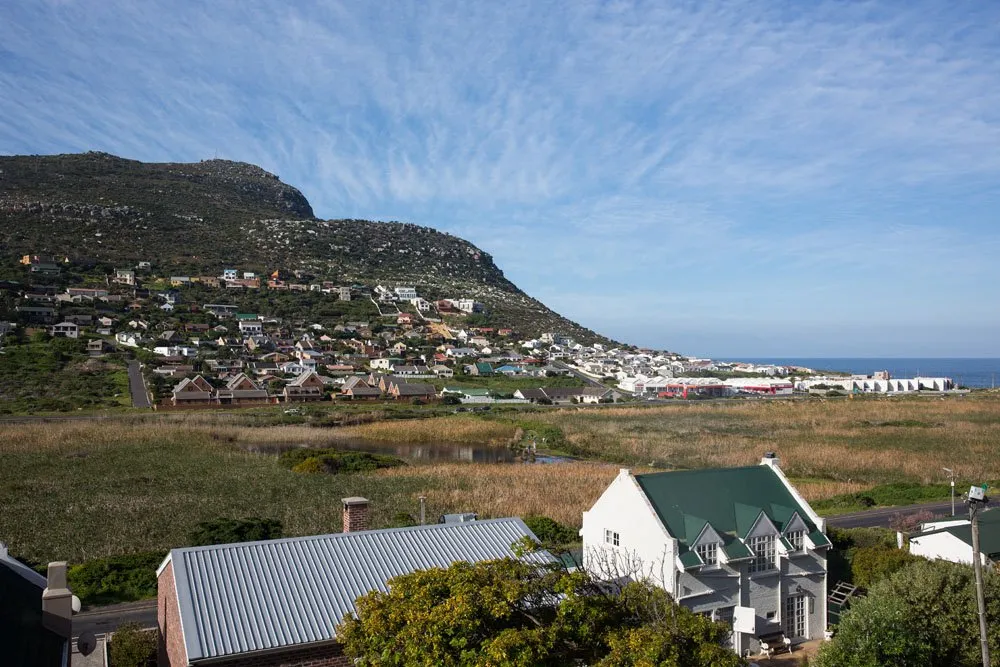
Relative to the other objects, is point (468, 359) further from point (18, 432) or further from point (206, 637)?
point (206, 637)

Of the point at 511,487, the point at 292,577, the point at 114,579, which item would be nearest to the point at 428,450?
the point at 511,487

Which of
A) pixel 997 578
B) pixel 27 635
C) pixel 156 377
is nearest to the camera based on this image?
pixel 27 635

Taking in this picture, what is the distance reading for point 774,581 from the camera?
62.0 ft

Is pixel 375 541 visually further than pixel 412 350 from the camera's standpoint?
No

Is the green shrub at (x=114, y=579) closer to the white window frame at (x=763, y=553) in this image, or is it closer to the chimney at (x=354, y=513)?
the chimney at (x=354, y=513)

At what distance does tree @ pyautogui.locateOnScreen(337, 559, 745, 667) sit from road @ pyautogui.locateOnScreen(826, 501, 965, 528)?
72.9 ft

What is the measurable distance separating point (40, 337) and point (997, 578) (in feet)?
349

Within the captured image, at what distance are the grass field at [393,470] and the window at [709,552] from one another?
40.3 ft

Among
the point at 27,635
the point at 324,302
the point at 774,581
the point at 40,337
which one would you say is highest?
the point at 324,302

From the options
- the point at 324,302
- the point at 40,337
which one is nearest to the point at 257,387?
the point at 40,337

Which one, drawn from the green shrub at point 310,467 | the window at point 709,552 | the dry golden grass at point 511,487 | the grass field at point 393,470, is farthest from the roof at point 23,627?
the green shrub at point 310,467

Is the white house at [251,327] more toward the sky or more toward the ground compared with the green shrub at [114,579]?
more toward the sky

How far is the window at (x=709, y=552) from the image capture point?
17875 mm

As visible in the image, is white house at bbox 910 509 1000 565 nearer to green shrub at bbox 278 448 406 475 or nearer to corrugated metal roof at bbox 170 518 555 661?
corrugated metal roof at bbox 170 518 555 661
